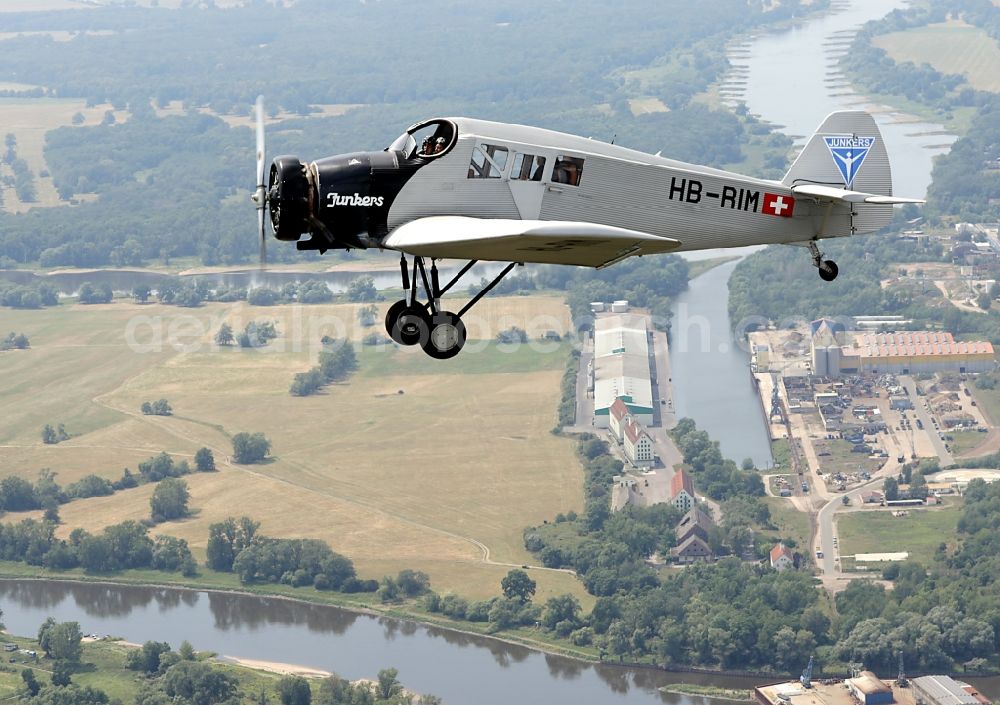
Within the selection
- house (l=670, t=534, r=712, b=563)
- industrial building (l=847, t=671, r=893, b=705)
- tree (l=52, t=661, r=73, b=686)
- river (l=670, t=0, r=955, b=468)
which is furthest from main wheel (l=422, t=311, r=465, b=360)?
river (l=670, t=0, r=955, b=468)

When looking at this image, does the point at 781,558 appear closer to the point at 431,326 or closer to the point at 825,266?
the point at 825,266

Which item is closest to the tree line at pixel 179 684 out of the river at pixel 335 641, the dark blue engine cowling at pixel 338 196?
the river at pixel 335 641

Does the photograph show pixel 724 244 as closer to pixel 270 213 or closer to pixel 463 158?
pixel 463 158

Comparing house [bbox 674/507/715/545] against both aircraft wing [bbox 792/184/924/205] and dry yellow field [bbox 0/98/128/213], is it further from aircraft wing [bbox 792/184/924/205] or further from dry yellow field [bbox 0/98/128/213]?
dry yellow field [bbox 0/98/128/213]

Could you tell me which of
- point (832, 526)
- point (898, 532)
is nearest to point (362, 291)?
point (832, 526)

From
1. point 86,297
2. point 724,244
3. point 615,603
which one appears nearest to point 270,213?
point 724,244

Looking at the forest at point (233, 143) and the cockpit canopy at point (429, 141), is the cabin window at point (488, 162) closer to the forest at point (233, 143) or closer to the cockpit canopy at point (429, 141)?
the cockpit canopy at point (429, 141)
